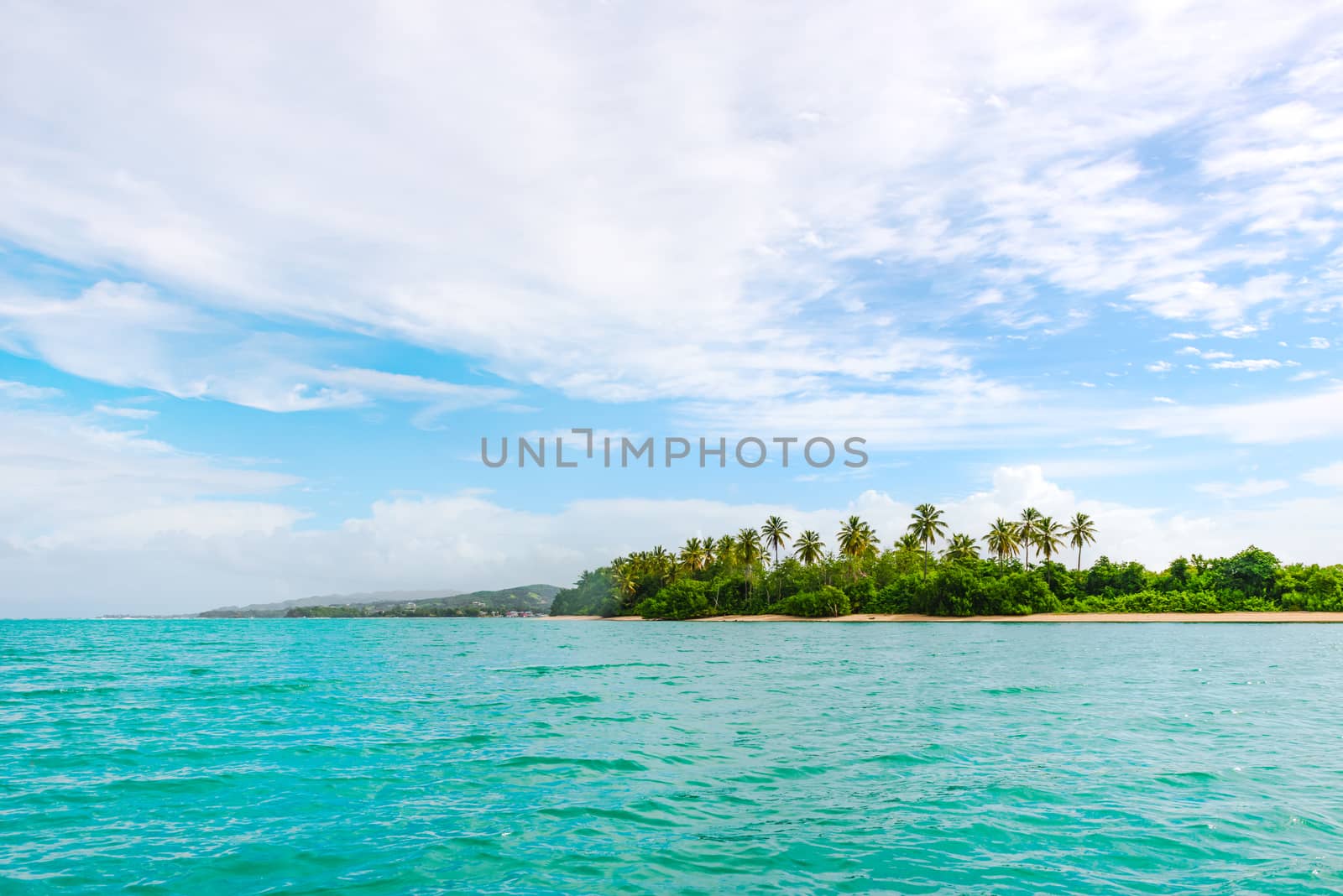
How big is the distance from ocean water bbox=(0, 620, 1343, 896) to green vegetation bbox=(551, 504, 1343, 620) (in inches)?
3245

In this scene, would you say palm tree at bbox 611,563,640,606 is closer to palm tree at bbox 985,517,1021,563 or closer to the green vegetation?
the green vegetation

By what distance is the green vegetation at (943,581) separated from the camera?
98.8 meters

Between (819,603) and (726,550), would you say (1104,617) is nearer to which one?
(819,603)

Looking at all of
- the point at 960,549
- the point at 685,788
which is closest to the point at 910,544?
the point at 960,549

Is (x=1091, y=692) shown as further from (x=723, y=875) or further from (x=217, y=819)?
(x=217, y=819)

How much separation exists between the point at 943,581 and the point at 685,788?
350 ft

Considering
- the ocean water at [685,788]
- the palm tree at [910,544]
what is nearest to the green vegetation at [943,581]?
Answer: the palm tree at [910,544]

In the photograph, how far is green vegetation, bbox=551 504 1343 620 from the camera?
9875cm

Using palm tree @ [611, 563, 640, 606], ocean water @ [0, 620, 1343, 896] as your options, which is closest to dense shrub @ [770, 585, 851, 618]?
palm tree @ [611, 563, 640, 606]

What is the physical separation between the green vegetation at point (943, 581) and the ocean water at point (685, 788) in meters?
82.4

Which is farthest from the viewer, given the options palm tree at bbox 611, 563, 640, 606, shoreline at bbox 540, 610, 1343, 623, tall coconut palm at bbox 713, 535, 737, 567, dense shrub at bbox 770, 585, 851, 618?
palm tree at bbox 611, 563, 640, 606

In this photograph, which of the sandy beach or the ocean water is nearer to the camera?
the ocean water

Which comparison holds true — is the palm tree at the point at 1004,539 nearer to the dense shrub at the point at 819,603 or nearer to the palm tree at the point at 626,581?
the dense shrub at the point at 819,603

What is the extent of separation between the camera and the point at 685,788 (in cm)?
1356
